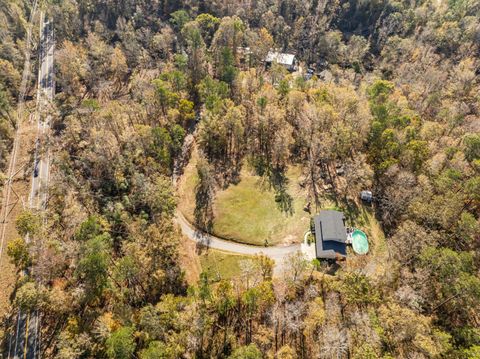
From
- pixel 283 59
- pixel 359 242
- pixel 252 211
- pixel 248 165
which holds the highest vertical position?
pixel 283 59

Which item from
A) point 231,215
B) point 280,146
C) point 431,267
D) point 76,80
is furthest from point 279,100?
point 76,80

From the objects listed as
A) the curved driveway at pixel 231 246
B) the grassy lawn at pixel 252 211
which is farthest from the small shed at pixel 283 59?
the curved driveway at pixel 231 246

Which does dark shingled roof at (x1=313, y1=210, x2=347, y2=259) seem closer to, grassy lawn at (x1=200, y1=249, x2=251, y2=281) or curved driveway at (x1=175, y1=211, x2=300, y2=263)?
curved driveway at (x1=175, y1=211, x2=300, y2=263)

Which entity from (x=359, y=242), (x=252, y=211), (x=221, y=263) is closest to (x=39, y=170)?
(x=221, y=263)

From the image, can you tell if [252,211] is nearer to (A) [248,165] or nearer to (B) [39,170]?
(A) [248,165]

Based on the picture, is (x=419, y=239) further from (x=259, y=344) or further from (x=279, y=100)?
(x=279, y=100)

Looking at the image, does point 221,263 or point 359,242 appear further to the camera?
point 359,242

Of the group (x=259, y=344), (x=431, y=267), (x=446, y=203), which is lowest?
(x=259, y=344)
